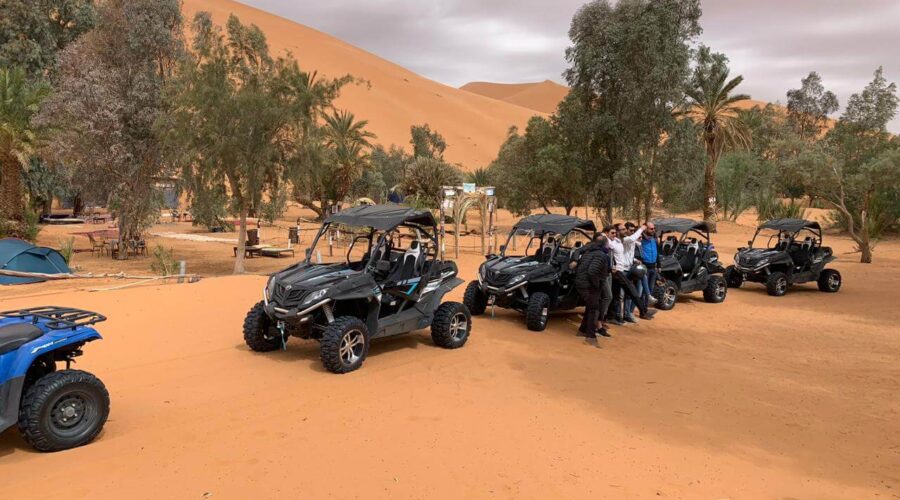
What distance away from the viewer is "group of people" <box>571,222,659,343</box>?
898cm

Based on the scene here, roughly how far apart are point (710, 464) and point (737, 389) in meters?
2.60

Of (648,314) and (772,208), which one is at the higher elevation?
(772,208)

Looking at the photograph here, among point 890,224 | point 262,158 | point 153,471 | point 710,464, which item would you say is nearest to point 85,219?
point 262,158

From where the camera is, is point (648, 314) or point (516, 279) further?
point (648, 314)

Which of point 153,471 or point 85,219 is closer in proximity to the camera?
point 153,471

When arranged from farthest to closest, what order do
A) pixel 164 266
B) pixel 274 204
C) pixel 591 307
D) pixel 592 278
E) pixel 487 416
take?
pixel 274 204 → pixel 164 266 → pixel 591 307 → pixel 592 278 → pixel 487 416

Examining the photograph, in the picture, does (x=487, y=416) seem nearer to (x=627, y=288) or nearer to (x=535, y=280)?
(x=535, y=280)

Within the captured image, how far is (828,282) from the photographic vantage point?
15.1 m

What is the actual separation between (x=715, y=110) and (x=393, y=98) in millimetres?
62979

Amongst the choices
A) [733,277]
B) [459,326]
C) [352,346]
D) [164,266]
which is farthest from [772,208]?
[352,346]

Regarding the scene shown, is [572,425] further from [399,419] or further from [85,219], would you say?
[85,219]

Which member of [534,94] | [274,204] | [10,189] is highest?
[534,94]

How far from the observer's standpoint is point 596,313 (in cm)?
910

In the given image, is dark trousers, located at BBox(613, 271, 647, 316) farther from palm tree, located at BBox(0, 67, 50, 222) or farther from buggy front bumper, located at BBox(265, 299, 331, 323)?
palm tree, located at BBox(0, 67, 50, 222)
